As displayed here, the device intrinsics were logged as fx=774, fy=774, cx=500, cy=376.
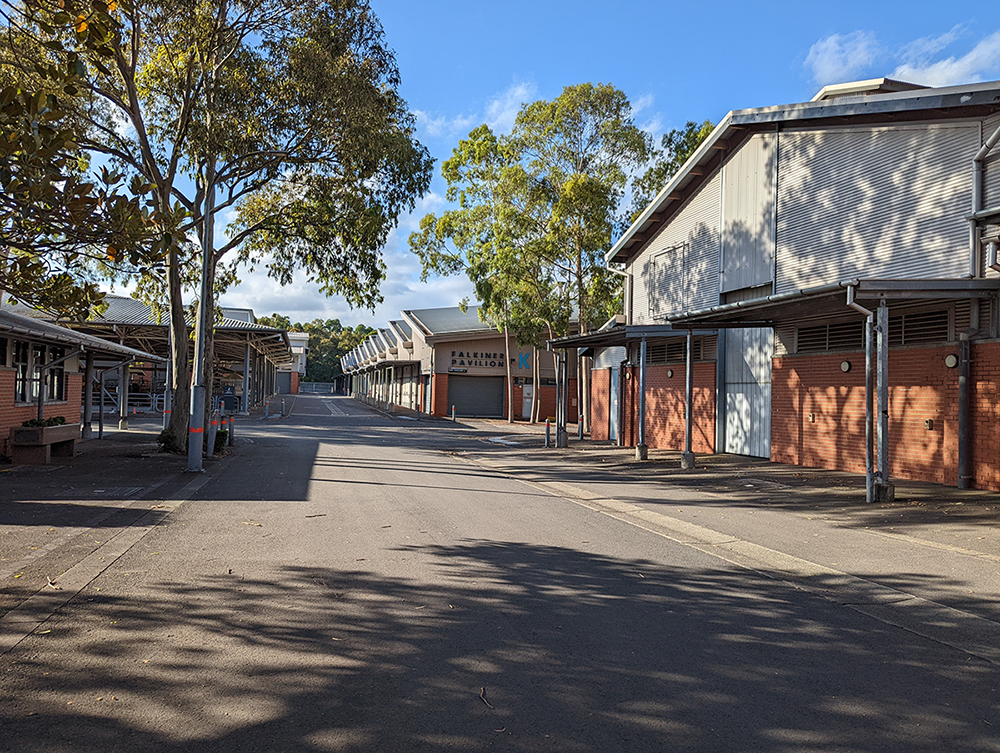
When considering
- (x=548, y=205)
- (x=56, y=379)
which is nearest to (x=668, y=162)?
(x=548, y=205)

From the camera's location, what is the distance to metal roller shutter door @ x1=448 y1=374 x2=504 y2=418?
48750mm

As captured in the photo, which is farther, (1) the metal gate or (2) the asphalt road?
(1) the metal gate

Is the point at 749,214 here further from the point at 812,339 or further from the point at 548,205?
the point at 548,205

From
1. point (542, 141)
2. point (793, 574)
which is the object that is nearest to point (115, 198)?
point (793, 574)

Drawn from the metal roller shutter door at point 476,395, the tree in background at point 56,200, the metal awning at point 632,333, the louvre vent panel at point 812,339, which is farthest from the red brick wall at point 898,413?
the metal roller shutter door at point 476,395

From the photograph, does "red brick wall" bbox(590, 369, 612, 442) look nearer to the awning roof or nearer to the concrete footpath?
the concrete footpath

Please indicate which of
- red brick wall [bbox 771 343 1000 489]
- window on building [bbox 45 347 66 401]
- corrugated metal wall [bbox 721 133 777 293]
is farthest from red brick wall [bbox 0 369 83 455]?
red brick wall [bbox 771 343 1000 489]

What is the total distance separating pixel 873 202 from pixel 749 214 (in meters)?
4.08


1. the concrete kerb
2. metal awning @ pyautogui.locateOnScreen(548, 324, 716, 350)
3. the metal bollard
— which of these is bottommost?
the concrete kerb

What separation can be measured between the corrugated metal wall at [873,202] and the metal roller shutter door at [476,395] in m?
32.8

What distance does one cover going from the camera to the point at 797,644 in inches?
212

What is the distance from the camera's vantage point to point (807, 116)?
15.5 m

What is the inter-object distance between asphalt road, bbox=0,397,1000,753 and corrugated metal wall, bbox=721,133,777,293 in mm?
11177

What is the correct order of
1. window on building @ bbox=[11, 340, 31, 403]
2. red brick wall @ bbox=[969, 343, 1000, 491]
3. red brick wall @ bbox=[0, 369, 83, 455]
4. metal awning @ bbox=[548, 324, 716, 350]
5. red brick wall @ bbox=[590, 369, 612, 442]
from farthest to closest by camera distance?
1. red brick wall @ bbox=[590, 369, 612, 442]
2. metal awning @ bbox=[548, 324, 716, 350]
3. window on building @ bbox=[11, 340, 31, 403]
4. red brick wall @ bbox=[0, 369, 83, 455]
5. red brick wall @ bbox=[969, 343, 1000, 491]
